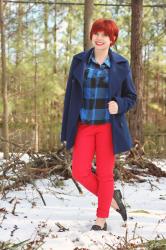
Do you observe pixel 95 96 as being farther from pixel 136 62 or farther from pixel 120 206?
pixel 136 62

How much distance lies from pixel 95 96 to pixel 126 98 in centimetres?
21

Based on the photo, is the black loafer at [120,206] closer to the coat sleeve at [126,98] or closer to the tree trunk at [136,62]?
the coat sleeve at [126,98]

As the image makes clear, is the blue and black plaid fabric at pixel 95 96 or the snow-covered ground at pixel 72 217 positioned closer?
the snow-covered ground at pixel 72 217

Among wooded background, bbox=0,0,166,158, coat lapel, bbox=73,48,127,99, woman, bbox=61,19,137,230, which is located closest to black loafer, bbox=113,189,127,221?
woman, bbox=61,19,137,230

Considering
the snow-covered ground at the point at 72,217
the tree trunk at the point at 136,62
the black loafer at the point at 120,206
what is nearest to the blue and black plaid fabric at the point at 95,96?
the black loafer at the point at 120,206

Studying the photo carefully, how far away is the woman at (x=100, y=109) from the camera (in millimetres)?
3143

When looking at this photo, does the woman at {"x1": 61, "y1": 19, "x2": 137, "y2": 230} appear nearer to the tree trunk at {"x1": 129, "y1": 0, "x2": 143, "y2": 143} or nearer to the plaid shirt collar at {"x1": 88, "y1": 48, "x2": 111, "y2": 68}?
the plaid shirt collar at {"x1": 88, "y1": 48, "x2": 111, "y2": 68}

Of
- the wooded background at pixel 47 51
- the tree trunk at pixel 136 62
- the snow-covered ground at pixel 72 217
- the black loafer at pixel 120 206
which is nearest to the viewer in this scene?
the snow-covered ground at pixel 72 217

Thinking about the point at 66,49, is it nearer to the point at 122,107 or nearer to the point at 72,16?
the point at 72,16

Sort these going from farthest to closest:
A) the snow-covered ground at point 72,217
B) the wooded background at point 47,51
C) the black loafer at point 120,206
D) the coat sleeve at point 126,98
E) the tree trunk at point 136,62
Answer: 1. the wooded background at point 47,51
2. the tree trunk at point 136,62
3. the black loafer at point 120,206
4. the coat sleeve at point 126,98
5. the snow-covered ground at point 72,217

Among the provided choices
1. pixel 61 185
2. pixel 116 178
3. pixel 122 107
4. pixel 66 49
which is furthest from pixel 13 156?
pixel 66 49

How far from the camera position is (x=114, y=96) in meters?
3.15

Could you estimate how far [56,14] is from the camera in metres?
15.5

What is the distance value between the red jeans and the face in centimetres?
52
